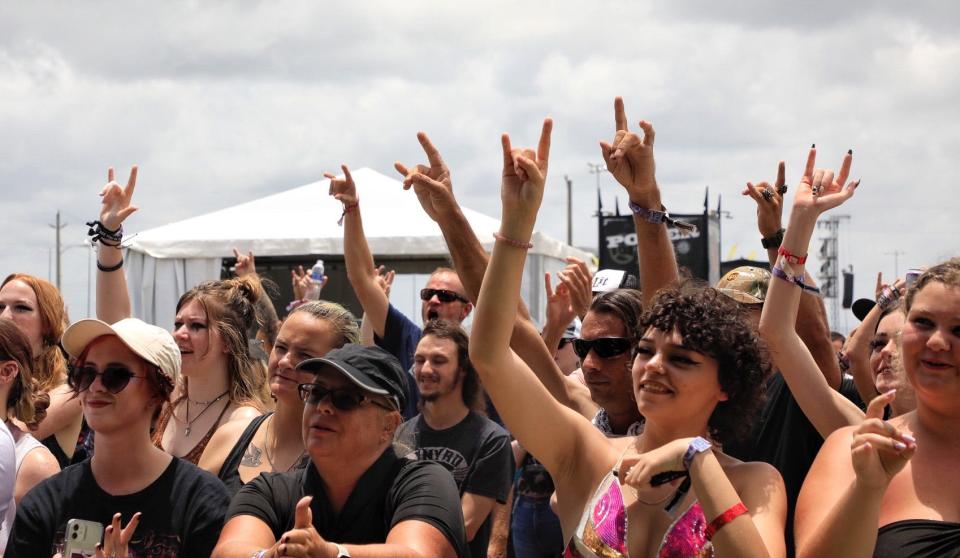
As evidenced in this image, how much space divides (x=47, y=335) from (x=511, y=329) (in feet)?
10.2

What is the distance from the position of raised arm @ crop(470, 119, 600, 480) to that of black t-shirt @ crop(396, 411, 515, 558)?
1515mm

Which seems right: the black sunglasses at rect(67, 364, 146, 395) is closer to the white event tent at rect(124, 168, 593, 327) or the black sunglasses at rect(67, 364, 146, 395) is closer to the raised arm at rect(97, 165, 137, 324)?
the raised arm at rect(97, 165, 137, 324)

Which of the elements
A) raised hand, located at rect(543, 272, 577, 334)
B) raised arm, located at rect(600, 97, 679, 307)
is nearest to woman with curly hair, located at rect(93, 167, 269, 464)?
raised hand, located at rect(543, 272, 577, 334)

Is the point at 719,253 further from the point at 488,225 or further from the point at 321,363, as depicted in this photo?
the point at 321,363

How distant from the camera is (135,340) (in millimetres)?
3256

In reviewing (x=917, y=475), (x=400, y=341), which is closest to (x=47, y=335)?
(x=400, y=341)

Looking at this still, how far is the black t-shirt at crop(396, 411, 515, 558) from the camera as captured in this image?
14.2ft

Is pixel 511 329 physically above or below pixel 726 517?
above

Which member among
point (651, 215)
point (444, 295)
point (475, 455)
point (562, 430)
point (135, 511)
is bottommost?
point (475, 455)

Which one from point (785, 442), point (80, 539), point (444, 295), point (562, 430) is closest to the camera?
point (562, 430)

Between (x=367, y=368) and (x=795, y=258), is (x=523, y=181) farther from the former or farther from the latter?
(x=795, y=258)

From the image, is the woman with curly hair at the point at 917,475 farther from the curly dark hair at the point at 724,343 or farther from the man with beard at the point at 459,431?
the man with beard at the point at 459,431

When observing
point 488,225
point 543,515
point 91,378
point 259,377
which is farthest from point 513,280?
point 488,225

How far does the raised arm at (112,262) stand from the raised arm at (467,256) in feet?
5.68
